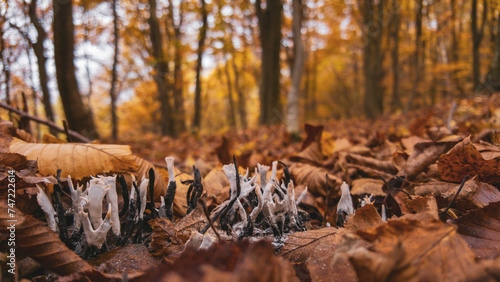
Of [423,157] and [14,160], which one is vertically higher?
[14,160]

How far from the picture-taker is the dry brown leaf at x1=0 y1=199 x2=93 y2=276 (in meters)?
0.71

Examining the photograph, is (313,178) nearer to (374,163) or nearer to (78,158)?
(374,163)

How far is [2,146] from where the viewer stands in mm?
1082

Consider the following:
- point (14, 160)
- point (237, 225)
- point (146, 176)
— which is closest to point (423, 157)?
point (237, 225)

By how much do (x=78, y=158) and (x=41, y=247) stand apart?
40 cm

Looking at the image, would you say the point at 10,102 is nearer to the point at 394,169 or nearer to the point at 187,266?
the point at 187,266

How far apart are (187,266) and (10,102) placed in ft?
→ 6.46

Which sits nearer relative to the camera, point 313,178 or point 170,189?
point 170,189

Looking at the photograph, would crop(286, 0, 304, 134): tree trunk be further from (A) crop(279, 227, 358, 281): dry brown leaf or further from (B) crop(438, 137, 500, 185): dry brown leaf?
(A) crop(279, 227, 358, 281): dry brown leaf

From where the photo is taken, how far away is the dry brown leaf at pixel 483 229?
0.68 meters

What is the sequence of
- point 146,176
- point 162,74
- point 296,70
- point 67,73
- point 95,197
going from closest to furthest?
point 95,197, point 146,176, point 67,73, point 296,70, point 162,74

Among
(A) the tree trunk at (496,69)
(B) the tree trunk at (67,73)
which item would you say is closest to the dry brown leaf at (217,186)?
(B) the tree trunk at (67,73)

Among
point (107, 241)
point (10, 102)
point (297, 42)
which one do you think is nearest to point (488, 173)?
point (107, 241)

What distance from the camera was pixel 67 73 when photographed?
364 centimetres
